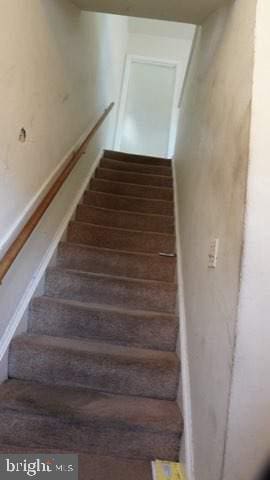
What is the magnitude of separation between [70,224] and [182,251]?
868mm

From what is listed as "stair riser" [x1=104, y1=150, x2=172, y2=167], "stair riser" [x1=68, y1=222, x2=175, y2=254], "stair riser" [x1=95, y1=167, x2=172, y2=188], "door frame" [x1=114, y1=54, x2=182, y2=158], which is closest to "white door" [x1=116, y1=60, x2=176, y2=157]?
"door frame" [x1=114, y1=54, x2=182, y2=158]

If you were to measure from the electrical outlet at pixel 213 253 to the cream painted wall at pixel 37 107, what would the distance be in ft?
2.80

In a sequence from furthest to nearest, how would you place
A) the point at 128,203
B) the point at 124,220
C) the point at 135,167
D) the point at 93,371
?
the point at 135,167, the point at 128,203, the point at 124,220, the point at 93,371

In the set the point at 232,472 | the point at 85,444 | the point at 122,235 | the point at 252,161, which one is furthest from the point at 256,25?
the point at 122,235

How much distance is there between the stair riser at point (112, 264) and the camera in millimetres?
2688

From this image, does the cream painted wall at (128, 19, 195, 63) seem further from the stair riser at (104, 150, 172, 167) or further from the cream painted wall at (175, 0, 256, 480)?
the cream painted wall at (175, 0, 256, 480)

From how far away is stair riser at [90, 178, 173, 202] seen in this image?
12.0 ft

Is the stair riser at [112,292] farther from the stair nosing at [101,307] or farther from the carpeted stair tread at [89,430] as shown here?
the carpeted stair tread at [89,430]

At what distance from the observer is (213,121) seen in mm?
1908

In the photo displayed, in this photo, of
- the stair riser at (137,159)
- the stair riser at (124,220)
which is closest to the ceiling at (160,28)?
the stair riser at (137,159)

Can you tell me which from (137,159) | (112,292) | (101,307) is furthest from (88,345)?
(137,159)

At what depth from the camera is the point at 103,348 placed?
2.05 meters

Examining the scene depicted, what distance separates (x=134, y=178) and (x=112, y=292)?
5.71 ft

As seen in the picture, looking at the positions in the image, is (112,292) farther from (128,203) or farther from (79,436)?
(128,203)
